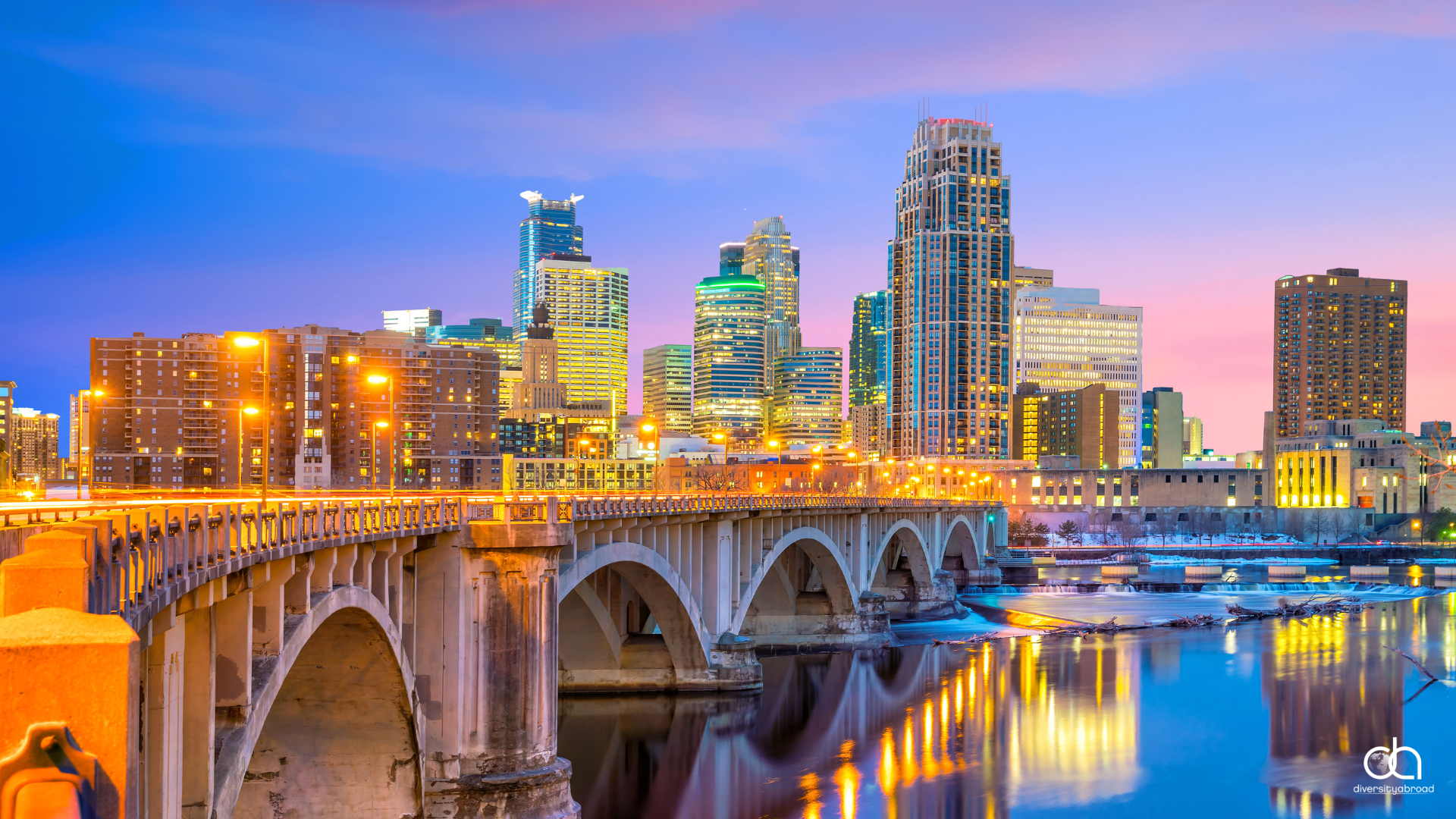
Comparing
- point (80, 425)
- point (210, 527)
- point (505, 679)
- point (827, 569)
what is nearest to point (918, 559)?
point (827, 569)

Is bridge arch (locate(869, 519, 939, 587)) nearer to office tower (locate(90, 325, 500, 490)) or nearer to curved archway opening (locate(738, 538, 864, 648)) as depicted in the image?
curved archway opening (locate(738, 538, 864, 648))

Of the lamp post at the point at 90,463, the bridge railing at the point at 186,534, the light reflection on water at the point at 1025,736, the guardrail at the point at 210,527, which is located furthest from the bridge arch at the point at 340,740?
the light reflection on water at the point at 1025,736

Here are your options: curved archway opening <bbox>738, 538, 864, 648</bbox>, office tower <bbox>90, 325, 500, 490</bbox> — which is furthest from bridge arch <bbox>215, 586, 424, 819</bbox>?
office tower <bbox>90, 325, 500, 490</bbox>

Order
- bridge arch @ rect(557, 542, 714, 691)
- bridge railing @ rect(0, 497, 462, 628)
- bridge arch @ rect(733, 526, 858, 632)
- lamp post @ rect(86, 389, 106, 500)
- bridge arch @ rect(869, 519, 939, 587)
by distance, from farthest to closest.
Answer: bridge arch @ rect(869, 519, 939, 587)
bridge arch @ rect(733, 526, 858, 632)
bridge arch @ rect(557, 542, 714, 691)
lamp post @ rect(86, 389, 106, 500)
bridge railing @ rect(0, 497, 462, 628)

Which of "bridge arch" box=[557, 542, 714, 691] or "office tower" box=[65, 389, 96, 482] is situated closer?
"office tower" box=[65, 389, 96, 482]

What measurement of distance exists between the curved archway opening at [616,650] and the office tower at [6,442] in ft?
81.6

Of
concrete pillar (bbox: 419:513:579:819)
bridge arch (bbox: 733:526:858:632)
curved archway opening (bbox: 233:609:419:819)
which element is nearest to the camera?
curved archway opening (bbox: 233:609:419:819)

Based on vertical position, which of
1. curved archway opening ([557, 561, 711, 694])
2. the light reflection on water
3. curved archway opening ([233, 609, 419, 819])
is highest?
curved archway opening ([233, 609, 419, 819])

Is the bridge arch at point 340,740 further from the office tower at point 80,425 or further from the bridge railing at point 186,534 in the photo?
the office tower at point 80,425

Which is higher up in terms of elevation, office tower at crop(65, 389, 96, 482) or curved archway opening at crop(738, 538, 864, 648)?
office tower at crop(65, 389, 96, 482)

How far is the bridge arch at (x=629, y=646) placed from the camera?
6138 centimetres

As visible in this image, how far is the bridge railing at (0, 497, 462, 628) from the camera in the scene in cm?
1366

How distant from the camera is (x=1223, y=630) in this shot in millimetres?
102000

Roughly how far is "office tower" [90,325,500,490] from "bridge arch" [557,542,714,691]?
49.7 meters
